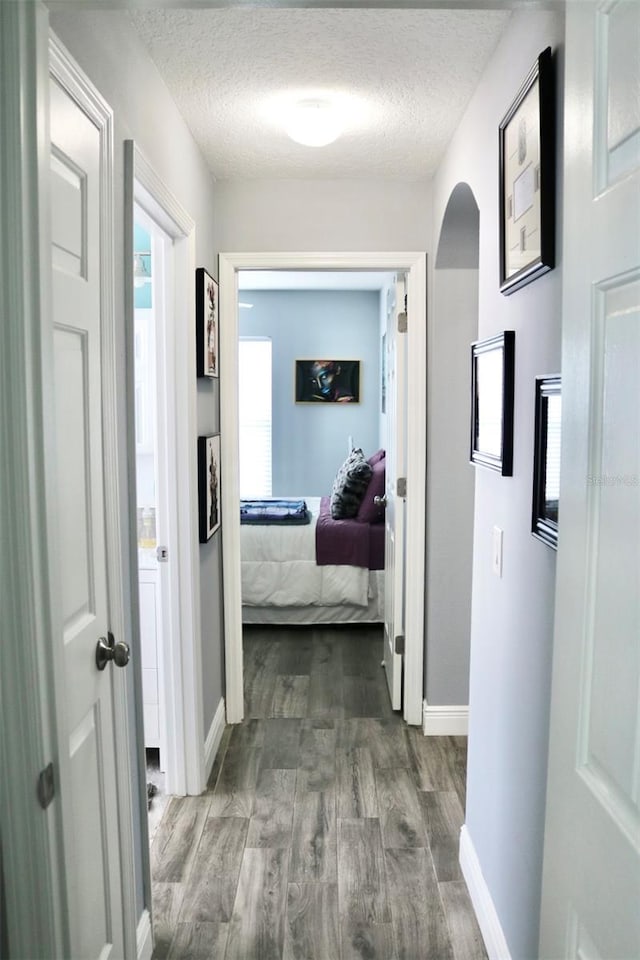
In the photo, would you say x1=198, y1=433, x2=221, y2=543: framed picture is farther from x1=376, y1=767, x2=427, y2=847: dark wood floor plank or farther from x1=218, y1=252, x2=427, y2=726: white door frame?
x1=376, y1=767, x2=427, y2=847: dark wood floor plank

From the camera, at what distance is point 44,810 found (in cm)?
108

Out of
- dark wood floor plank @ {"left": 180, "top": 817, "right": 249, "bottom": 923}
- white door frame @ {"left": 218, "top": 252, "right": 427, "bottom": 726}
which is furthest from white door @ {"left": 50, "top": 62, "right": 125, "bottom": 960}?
white door frame @ {"left": 218, "top": 252, "right": 427, "bottom": 726}

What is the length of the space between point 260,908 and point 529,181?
2.12 m

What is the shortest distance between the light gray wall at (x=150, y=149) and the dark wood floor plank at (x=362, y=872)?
0.64 metres

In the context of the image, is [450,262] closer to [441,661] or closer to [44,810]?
[441,661]

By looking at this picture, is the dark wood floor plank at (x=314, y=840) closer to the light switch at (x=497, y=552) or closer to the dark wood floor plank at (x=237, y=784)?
the dark wood floor plank at (x=237, y=784)

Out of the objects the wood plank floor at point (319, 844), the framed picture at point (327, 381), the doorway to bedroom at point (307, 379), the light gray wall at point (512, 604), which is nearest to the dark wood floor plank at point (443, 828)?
the wood plank floor at point (319, 844)

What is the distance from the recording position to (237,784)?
2.82 meters

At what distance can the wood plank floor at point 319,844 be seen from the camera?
200 cm

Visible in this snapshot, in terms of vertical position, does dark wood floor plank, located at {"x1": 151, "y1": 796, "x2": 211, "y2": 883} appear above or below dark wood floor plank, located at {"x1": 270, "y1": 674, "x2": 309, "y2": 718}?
below

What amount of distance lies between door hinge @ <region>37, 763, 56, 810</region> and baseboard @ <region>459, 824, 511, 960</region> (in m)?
1.32

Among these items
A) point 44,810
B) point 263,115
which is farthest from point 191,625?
point 263,115

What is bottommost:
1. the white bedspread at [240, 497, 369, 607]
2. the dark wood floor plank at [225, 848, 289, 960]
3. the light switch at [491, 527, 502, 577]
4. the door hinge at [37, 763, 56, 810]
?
the dark wood floor plank at [225, 848, 289, 960]

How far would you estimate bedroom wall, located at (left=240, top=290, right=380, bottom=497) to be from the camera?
22.8ft
